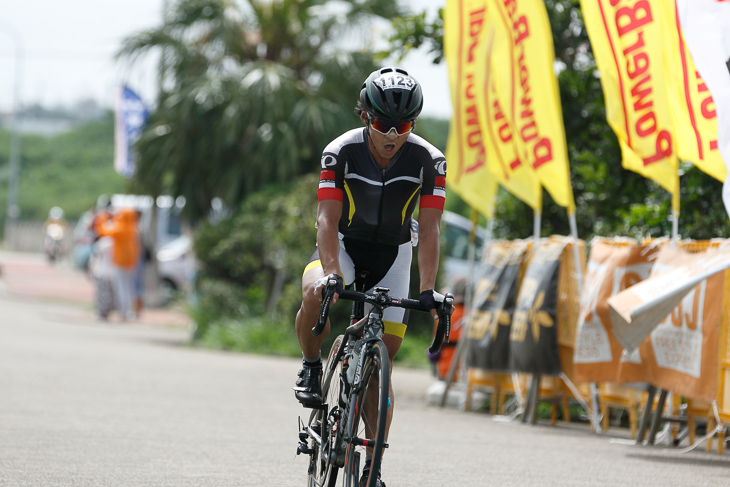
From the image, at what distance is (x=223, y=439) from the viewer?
7.73 meters

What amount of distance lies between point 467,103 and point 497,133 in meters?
0.49

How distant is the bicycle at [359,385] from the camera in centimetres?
448

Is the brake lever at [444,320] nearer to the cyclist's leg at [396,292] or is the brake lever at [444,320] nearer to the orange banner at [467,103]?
the cyclist's leg at [396,292]

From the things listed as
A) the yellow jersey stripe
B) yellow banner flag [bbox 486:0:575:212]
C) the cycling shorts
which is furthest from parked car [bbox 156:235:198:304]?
the yellow jersey stripe

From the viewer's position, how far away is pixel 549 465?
716 centimetres

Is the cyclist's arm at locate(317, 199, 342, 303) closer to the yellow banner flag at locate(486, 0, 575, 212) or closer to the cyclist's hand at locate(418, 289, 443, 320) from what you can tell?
the cyclist's hand at locate(418, 289, 443, 320)

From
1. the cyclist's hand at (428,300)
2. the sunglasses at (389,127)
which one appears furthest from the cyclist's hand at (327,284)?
the sunglasses at (389,127)

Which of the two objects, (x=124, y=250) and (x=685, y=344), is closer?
(x=685, y=344)

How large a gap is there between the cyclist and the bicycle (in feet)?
0.64

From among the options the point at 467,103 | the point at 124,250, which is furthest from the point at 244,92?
the point at 467,103

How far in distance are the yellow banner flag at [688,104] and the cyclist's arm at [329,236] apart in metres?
3.34

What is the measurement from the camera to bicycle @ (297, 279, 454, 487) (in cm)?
448

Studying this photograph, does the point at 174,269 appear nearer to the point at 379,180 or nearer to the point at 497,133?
the point at 497,133

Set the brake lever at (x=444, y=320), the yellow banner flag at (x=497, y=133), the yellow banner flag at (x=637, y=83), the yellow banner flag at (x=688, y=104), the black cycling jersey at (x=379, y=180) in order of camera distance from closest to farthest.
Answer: the brake lever at (x=444, y=320) < the black cycling jersey at (x=379, y=180) < the yellow banner flag at (x=688, y=104) < the yellow banner flag at (x=637, y=83) < the yellow banner flag at (x=497, y=133)
